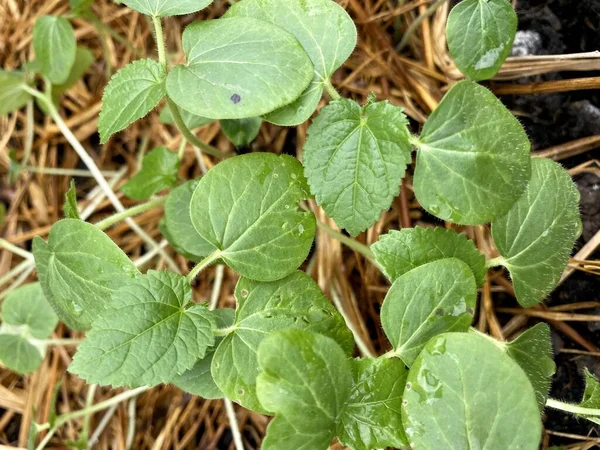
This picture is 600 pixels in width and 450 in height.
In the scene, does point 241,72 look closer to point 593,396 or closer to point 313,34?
point 313,34

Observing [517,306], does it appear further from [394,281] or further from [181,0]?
[181,0]

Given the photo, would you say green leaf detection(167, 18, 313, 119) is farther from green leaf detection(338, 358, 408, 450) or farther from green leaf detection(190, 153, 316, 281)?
green leaf detection(338, 358, 408, 450)

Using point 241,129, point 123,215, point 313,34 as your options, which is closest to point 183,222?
point 123,215

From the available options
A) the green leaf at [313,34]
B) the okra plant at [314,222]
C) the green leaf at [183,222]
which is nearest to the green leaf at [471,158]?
the okra plant at [314,222]

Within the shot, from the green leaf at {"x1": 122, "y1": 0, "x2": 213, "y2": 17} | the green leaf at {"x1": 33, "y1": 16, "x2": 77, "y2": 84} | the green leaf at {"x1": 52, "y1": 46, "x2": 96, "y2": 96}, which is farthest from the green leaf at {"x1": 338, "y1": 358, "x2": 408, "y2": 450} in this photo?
the green leaf at {"x1": 52, "y1": 46, "x2": 96, "y2": 96}

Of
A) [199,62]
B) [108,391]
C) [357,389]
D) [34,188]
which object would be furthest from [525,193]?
[34,188]

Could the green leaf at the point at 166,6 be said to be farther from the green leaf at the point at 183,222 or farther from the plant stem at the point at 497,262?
the plant stem at the point at 497,262
